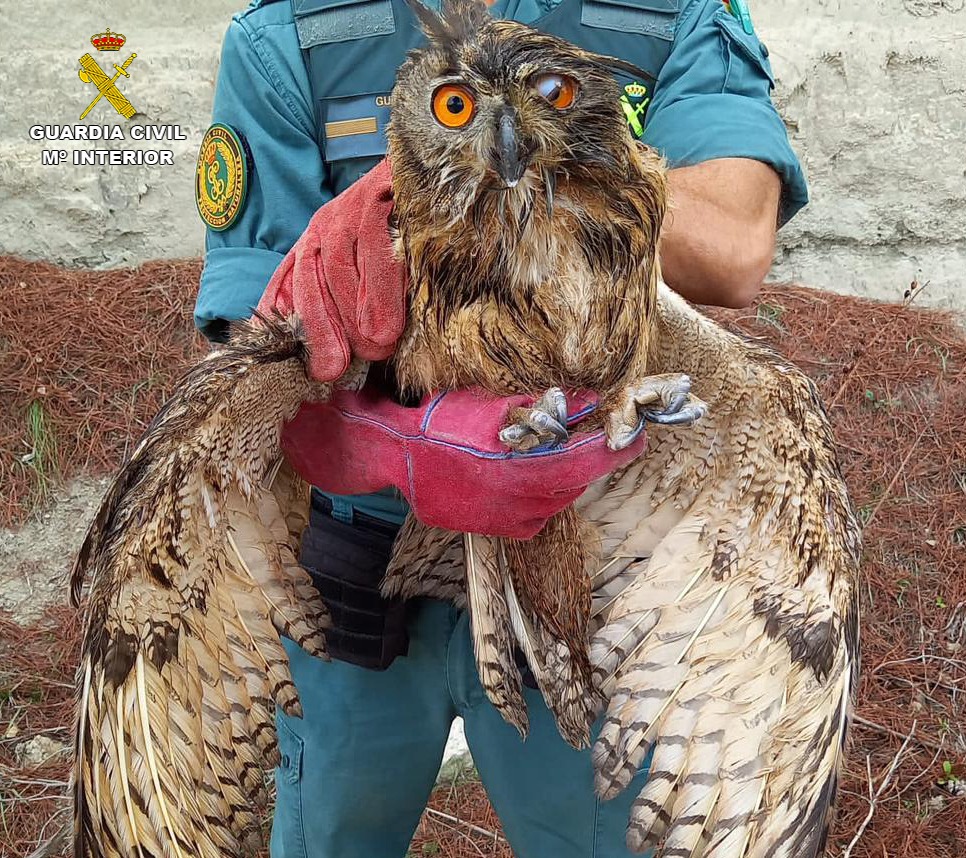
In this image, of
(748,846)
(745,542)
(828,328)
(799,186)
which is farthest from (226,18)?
(748,846)

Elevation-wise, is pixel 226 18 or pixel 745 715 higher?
pixel 226 18

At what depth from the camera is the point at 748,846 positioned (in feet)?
6.35

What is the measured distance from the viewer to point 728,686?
2059 millimetres

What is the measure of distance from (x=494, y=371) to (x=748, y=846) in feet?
3.59

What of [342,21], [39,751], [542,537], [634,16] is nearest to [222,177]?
[342,21]

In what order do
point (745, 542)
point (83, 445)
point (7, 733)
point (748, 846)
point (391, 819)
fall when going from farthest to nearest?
point (83, 445)
point (7, 733)
point (391, 819)
point (745, 542)
point (748, 846)

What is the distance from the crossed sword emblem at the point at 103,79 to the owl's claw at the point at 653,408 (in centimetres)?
623

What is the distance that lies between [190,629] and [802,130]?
20.3 ft

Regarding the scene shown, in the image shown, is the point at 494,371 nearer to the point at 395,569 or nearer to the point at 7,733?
the point at 395,569

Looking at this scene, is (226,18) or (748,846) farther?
(226,18)

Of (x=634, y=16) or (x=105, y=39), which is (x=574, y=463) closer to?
(x=634, y=16)

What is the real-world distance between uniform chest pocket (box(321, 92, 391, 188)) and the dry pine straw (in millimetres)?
3199

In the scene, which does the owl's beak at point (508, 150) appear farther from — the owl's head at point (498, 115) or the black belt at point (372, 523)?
the black belt at point (372, 523)

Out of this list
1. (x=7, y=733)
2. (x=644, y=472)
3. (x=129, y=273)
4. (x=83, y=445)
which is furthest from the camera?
(x=129, y=273)
